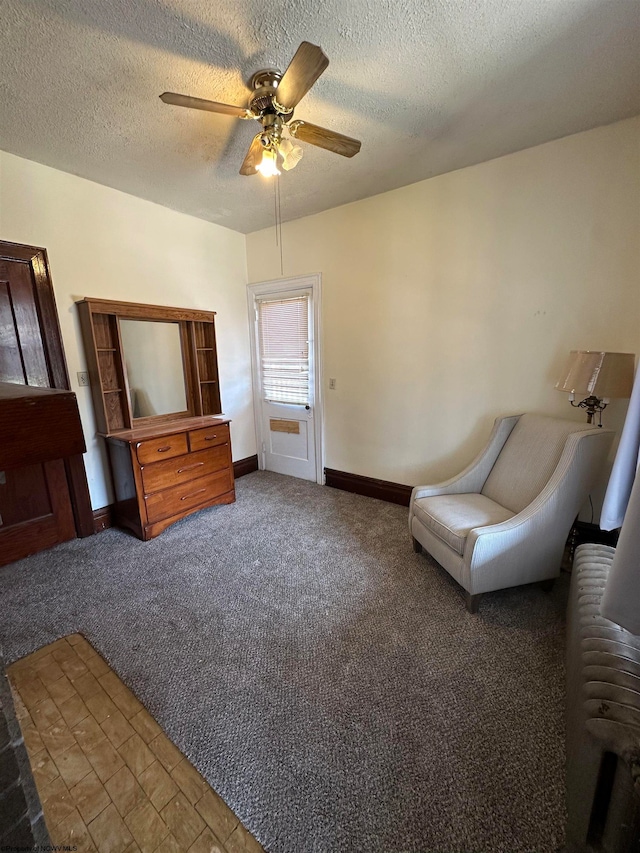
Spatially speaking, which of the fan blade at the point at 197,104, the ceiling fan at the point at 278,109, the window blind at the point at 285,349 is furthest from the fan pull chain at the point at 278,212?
the fan blade at the point at 197,104

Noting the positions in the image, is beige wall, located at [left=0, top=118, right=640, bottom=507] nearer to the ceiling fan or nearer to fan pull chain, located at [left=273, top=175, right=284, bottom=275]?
fan pull chain, located at [left=273, top=175, right=284, bottom=275]

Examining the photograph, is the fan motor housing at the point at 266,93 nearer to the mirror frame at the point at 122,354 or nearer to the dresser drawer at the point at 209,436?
the mirror frame at the point at 122,354

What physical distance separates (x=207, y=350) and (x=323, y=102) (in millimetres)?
2202

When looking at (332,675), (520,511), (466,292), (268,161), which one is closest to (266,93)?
(268,161)

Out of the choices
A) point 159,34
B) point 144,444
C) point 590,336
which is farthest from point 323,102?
point 144,444

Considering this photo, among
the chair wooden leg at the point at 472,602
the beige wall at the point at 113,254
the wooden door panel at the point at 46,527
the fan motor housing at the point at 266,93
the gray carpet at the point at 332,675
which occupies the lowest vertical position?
the gray carpet at the point at 332,675

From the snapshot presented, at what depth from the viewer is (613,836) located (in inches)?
30.4

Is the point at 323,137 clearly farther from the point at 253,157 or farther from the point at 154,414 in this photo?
the point at 154,414

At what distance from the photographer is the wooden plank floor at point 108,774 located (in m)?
0.99

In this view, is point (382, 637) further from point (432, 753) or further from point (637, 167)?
point (637, 167)

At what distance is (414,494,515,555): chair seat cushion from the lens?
1.87m

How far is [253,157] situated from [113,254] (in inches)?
63.1

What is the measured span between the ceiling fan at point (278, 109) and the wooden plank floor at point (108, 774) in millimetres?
2480

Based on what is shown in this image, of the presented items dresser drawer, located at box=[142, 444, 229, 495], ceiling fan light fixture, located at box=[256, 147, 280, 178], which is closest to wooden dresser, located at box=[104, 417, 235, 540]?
dresser drawer, located at box=[142, 444, 229, 495]
